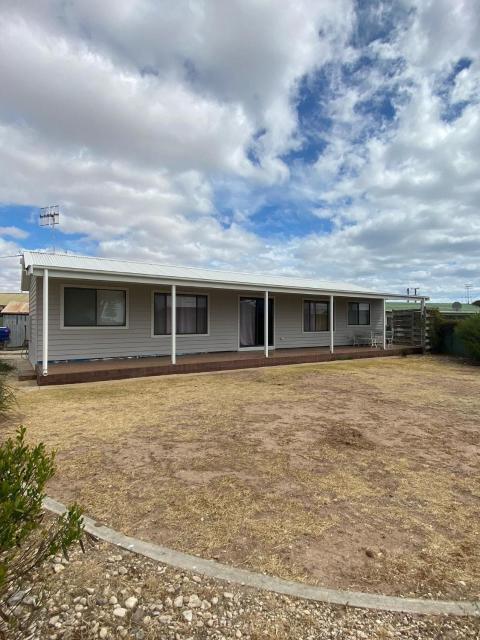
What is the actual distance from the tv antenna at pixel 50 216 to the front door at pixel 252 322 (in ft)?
35.7

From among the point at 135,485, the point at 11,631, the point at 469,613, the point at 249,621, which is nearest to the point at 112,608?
the point at 11,631

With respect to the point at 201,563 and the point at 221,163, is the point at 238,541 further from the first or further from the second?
the point at 221,163

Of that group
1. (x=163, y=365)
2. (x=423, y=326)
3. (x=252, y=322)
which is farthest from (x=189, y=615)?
(x=423, y=326)

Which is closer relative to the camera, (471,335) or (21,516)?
(21,516)

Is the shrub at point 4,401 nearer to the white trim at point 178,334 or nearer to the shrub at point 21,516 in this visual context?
the shrub at point 21,516

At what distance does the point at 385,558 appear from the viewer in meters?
2.40

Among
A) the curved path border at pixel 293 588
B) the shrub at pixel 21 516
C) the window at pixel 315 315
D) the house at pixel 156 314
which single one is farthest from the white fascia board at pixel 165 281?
the shrub at pixel 21 516

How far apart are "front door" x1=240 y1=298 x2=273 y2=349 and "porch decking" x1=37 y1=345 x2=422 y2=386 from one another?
62 cm

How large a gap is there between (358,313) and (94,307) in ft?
35.9

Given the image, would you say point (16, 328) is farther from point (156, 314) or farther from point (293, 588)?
point (293, 588)

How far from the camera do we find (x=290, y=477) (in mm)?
3590

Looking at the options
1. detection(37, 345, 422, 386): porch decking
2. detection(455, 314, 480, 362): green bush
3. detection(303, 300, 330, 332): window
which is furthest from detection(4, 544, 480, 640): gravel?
detection(303, 300, 330, 332): window

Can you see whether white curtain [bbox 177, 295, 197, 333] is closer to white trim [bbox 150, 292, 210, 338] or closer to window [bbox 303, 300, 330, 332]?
white trim [bbox 150, 292, 210, 338]

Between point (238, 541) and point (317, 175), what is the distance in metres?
16.2
